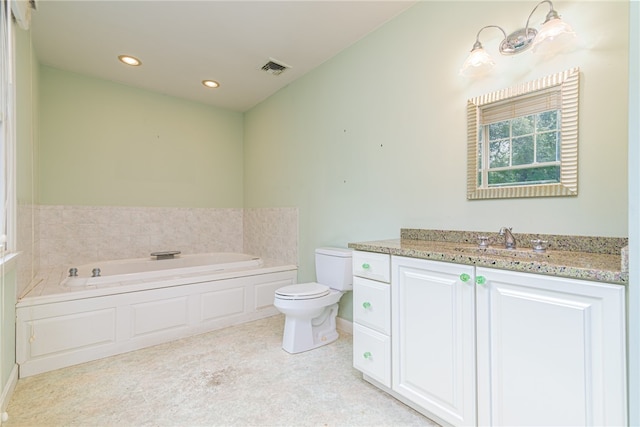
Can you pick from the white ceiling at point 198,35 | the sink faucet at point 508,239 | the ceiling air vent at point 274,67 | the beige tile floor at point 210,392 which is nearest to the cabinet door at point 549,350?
the sink faucet at point 508,239

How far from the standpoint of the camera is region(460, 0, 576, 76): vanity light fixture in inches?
53.6

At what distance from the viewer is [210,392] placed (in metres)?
1.71

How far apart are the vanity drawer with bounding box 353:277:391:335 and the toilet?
1.76ft

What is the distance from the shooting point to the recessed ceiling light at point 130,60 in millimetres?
2688

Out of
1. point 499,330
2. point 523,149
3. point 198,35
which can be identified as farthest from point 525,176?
point 198,35

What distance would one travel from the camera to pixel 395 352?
1.53m

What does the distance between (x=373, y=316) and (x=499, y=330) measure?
0.66 meters

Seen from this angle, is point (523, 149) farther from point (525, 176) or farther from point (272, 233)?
point (272, 233)

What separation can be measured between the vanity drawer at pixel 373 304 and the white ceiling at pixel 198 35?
6.26 ft

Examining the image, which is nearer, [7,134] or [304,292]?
[7,134]

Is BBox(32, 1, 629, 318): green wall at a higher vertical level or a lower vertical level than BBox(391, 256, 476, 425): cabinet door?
higher

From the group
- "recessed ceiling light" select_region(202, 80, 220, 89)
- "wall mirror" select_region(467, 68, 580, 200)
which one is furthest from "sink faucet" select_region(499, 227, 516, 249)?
"recessed ceiling light" select_region(202, 80, 220, 89)

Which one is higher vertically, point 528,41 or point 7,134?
point 528,41

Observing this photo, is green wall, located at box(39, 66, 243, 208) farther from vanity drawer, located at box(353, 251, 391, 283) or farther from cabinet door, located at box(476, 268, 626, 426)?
cabinet door, located at box(476, 268, 626, 426)
